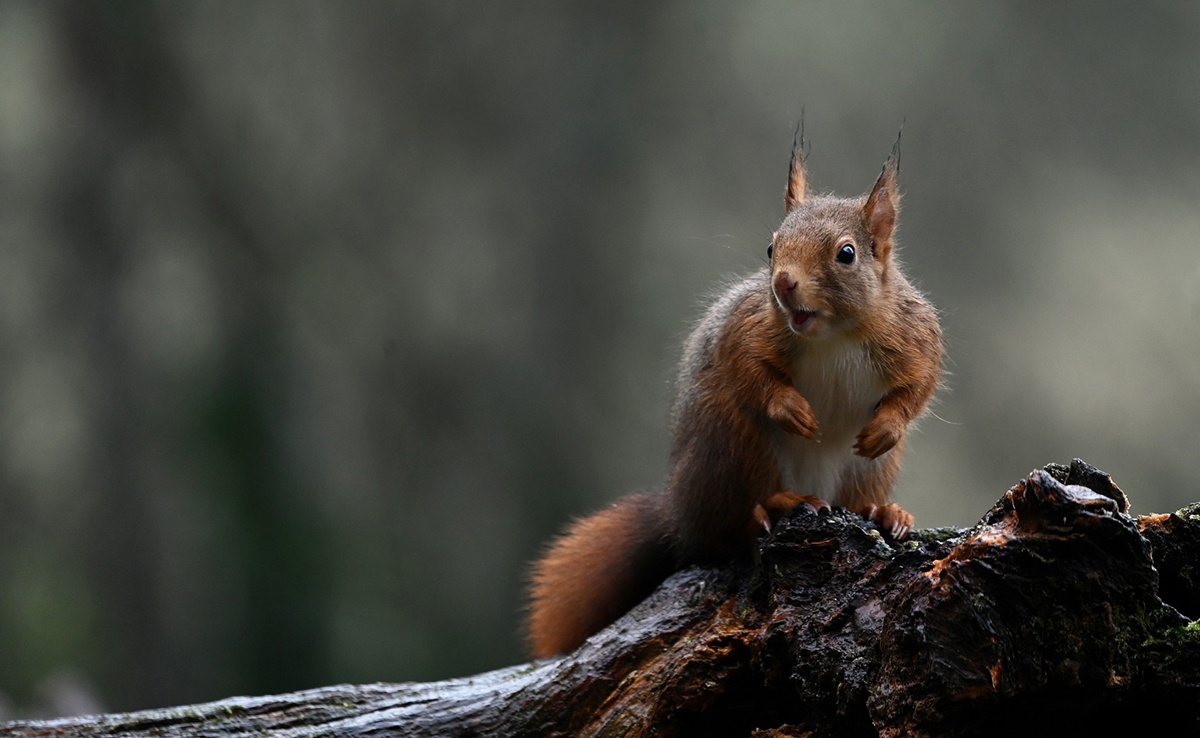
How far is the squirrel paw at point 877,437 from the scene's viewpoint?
69.2 inches

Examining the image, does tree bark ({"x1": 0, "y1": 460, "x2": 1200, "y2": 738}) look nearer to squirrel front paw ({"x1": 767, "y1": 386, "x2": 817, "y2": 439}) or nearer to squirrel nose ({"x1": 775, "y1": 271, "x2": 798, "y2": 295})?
squirrel front paw ({"x1": 767, "y1": 386, "x2": 817, "y2": 439})

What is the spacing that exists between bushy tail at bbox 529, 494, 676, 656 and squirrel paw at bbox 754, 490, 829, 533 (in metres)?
0.27

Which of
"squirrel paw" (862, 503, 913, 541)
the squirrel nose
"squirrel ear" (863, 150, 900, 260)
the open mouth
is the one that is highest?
"squirrel ear" (863, 150, 900, 260)

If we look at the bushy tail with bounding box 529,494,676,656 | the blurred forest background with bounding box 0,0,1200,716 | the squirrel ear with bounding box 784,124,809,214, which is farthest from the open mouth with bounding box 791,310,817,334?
the blurred forest background with bounding box 0,0,1200,716

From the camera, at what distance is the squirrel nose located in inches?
67.0

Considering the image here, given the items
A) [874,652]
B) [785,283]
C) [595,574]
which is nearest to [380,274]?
[595,574]

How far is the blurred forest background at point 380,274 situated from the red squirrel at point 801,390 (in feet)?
6.82

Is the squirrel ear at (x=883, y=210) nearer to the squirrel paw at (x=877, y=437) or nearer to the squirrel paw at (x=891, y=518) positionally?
the squirrel paw at (x=877, y=437)

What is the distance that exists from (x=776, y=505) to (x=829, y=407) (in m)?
0.22

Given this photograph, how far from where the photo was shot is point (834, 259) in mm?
1777

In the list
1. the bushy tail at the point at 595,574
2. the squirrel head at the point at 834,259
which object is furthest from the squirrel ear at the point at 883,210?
the bushy tail at the point at 595,574

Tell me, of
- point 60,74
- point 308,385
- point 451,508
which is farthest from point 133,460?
point 60,74

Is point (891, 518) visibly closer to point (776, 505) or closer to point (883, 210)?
point (776, 505)

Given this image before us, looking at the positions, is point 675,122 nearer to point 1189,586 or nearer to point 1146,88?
point 1146,88
